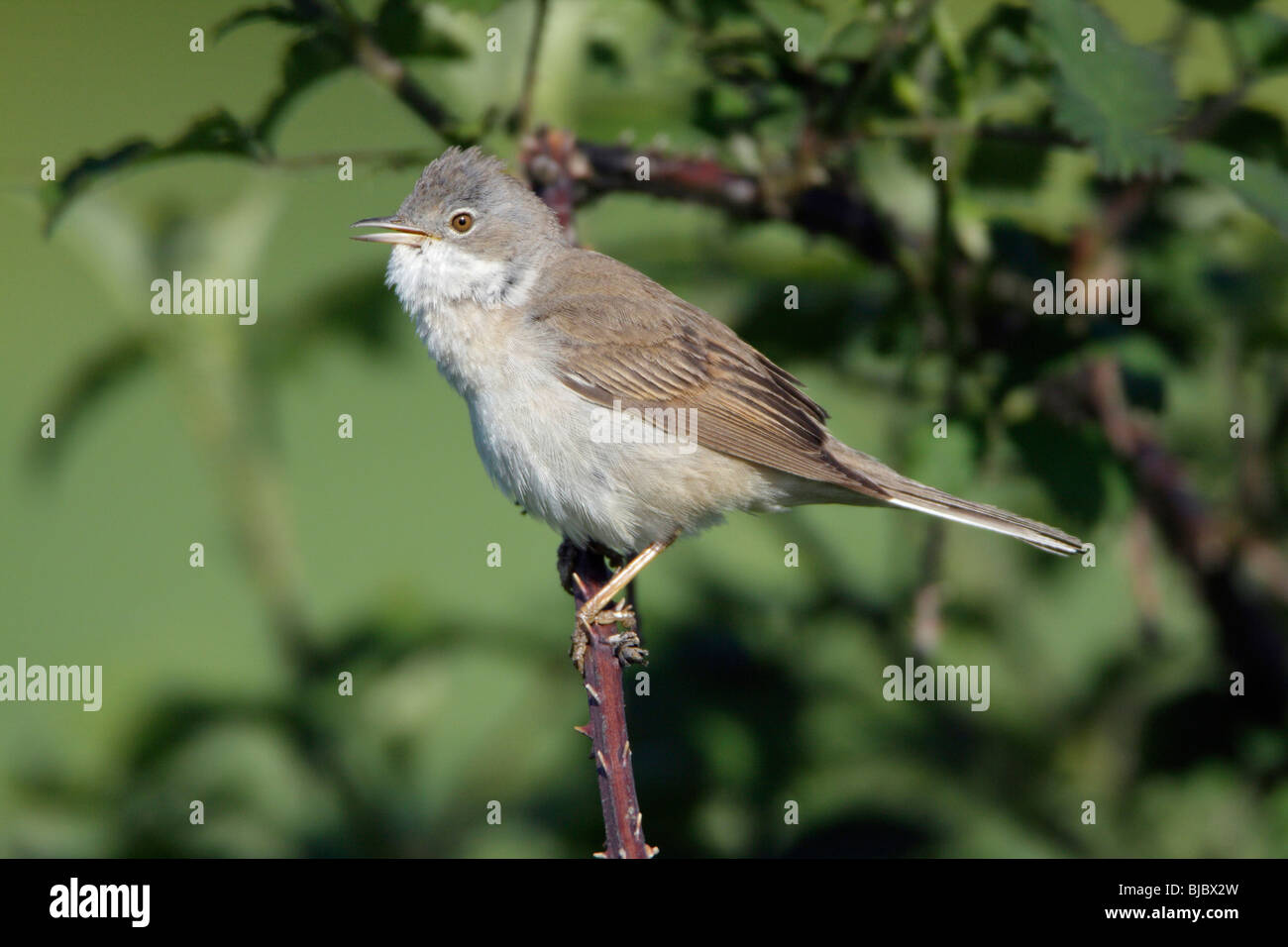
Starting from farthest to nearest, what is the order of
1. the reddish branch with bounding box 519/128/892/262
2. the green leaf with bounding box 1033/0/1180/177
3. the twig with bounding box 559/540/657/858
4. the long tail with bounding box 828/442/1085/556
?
1. the long tail with bounding box 828/442/1085/556
2. the reddish branch with bounding box 519/128/892/262
3. the green leaf with bounding box 1033/0/1180/177
4. the twig with bounding box 559/540/657/858

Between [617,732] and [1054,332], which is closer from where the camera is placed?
[617,732]

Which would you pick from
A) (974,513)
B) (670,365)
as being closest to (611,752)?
(974,513)

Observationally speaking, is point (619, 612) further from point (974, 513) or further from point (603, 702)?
point (974, 513)

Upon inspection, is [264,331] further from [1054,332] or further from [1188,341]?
[1188,341]

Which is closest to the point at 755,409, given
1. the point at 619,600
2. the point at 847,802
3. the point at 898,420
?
the point at 898,420

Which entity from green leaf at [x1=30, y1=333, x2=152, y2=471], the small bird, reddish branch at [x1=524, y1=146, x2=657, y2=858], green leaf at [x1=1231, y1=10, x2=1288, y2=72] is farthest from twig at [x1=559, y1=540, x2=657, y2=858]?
green leaf at [x1=1231, y1=10, x2=1288, y2=72]

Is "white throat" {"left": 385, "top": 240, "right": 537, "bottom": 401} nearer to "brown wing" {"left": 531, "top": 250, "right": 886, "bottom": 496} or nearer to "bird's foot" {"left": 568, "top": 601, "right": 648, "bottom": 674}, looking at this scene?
"brown wing" {"left": 531, "top": 250, "right": 886, "bottom": 496}

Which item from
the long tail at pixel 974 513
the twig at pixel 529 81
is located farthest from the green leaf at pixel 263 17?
the long tail at pixel 974 513
